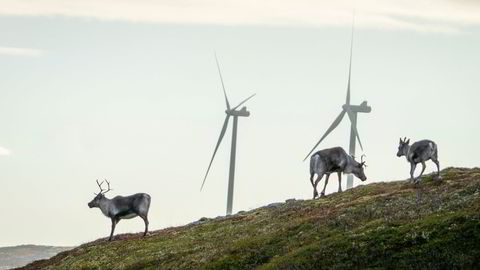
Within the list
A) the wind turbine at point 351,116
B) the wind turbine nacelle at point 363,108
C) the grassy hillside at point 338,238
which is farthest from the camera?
the wind turbine nacelle at point 363,108

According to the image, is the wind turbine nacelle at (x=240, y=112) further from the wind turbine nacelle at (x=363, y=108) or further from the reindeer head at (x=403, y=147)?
the reindeer head at (x=403, y=147)

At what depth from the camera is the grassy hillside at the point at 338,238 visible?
1377 inches

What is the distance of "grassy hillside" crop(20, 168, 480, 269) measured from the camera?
35.0 m

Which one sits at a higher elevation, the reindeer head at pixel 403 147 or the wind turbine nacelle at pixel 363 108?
the wind turbine nacelle at pixel 363 108

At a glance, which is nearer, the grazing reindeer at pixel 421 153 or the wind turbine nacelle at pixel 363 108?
the grazing reindeer at pixel 421 153

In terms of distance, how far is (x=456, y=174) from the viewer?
5838 centimetres

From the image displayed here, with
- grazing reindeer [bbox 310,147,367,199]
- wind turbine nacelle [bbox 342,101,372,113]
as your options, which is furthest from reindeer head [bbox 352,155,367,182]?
wind turbine nacelle [bbox 342,101,372,113]

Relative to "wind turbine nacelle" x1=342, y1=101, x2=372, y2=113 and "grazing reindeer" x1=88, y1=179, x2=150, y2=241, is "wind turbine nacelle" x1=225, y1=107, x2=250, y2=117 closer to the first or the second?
"wind turbine nacelle" x1=342, y1=101, x2=372, y2=113

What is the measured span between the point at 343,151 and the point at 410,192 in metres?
11.9

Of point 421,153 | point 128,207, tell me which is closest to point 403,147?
point 421,153

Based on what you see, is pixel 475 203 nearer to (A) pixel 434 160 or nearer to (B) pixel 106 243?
(A) pixel 434 160

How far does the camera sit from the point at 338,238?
39.0 metres

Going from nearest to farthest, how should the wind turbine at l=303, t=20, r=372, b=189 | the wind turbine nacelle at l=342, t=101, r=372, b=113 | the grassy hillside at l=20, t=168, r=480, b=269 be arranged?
the grassy hillside at l=20, t=168, r=480, b=269
the wind turbine at l=303, t=20, r=372, b=189
the wind turbine nacelle at l=342, t=101, r=372, b=113

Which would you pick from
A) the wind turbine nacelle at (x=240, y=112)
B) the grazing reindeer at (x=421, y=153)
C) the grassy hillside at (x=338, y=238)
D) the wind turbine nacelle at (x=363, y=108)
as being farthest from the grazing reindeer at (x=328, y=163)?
the wind turbine nacelle at (x=240, y=112)
